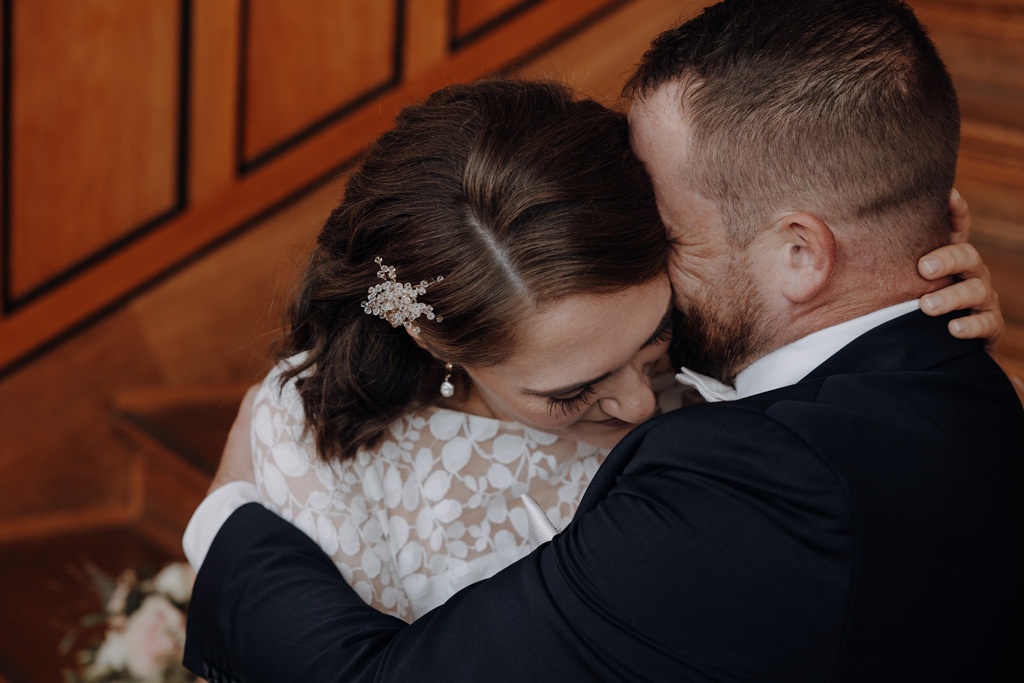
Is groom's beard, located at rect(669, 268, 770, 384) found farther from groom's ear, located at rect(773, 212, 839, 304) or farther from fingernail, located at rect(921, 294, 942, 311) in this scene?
fingernail, located at rect(921, 294, 942, 311)

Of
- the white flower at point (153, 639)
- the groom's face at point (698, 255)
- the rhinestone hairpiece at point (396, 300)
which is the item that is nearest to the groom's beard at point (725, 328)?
the groom's face at point (698, 255)

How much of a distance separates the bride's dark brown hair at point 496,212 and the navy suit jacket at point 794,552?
10.9 inches

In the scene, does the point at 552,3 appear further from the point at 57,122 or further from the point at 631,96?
the point at 631,96

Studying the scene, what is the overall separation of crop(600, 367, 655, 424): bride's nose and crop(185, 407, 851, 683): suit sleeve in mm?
242

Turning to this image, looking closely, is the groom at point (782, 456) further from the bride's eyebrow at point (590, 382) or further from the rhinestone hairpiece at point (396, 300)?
the rhinestone hairpiece at point (396, 300)

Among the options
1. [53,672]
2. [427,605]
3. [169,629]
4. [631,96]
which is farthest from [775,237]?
[53,672]

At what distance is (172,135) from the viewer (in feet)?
10.8

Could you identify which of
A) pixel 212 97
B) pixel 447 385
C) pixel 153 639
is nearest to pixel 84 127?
pixel 212 97

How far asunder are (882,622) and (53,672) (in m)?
2.34

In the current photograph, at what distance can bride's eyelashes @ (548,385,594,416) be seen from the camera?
1609 millimetres

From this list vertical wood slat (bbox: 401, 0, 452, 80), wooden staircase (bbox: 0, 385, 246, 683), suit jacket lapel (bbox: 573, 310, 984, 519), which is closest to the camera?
suit jacket lapel (bbox: 573, 310, 984, 519)

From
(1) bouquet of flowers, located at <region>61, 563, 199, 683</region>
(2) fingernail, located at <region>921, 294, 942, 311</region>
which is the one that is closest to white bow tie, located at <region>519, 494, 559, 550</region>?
(2) fingernail, located at <region>921, 294, 942, 311</region>

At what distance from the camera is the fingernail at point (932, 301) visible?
139 cm

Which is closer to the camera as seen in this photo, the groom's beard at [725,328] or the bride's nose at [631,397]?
the groom's beard at [725,328]
